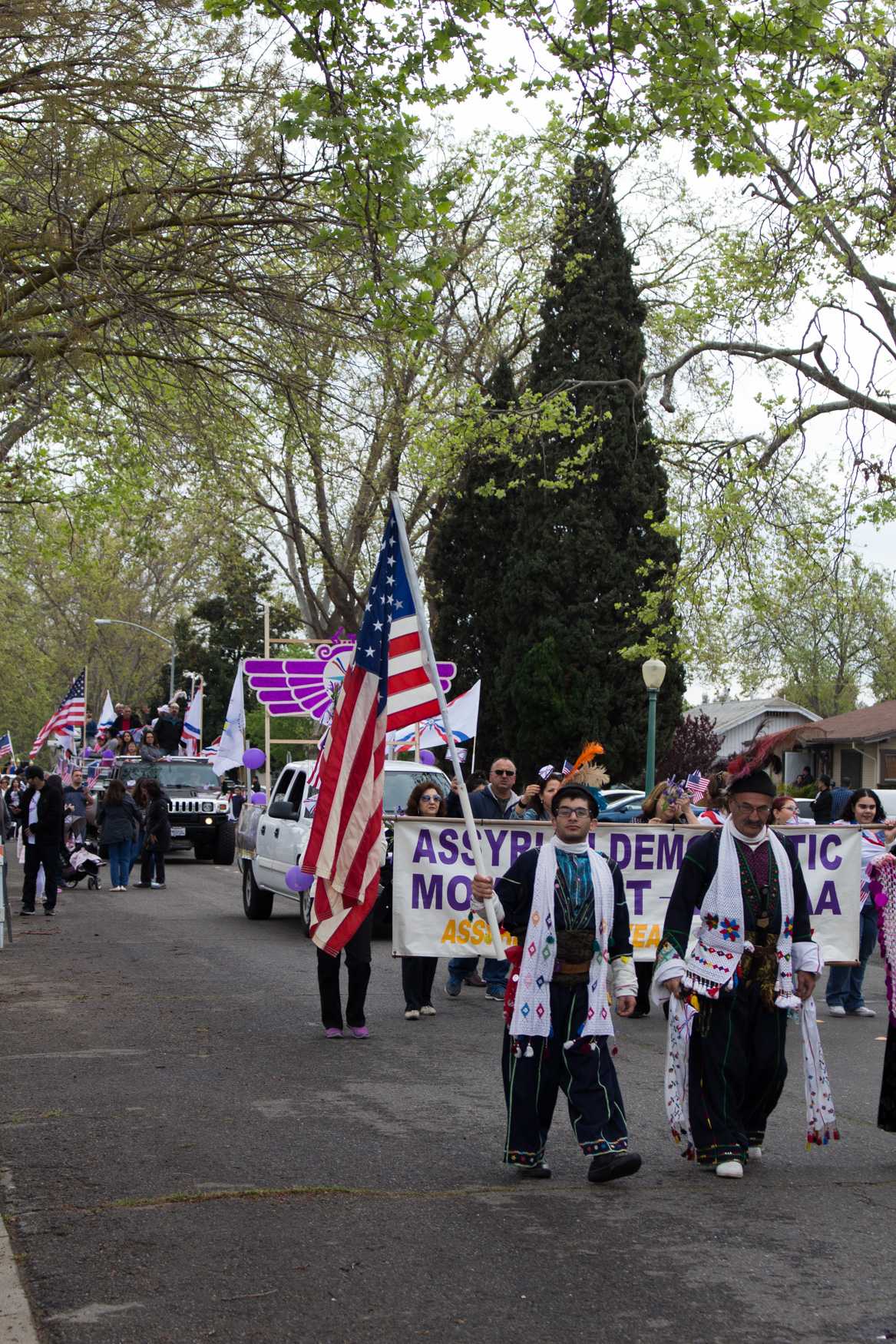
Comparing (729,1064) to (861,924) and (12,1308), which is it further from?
(861,924)

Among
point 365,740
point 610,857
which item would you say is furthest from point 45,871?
point 365,740

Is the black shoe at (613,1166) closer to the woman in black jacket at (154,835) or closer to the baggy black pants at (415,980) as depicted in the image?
the baggy black pants at (415,980)

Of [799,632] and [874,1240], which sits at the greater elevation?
[799,632]

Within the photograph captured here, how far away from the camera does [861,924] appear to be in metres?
12.9

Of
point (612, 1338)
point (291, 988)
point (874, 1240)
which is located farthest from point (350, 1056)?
point (612, 1338)

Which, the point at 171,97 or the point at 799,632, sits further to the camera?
the point at 799,632

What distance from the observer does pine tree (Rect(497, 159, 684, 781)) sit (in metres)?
35.2

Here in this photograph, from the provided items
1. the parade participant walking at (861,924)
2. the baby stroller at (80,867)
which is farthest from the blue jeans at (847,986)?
the baby stroller at (80,867)

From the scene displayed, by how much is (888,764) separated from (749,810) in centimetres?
4630

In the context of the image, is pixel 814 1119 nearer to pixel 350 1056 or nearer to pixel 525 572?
pixel 350 1056

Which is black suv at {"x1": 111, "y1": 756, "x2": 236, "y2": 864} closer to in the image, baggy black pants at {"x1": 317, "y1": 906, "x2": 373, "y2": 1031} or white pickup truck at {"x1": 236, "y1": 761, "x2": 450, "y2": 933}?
white pickup truck at {"x1": 236, "y1": 761, "x2": 450, "y2": 933}

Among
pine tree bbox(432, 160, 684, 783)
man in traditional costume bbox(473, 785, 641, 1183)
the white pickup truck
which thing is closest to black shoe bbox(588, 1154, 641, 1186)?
man in traditional costume bbox(473, 785, 641, 1183)

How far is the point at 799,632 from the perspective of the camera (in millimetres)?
71188

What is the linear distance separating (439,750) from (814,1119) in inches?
1105
